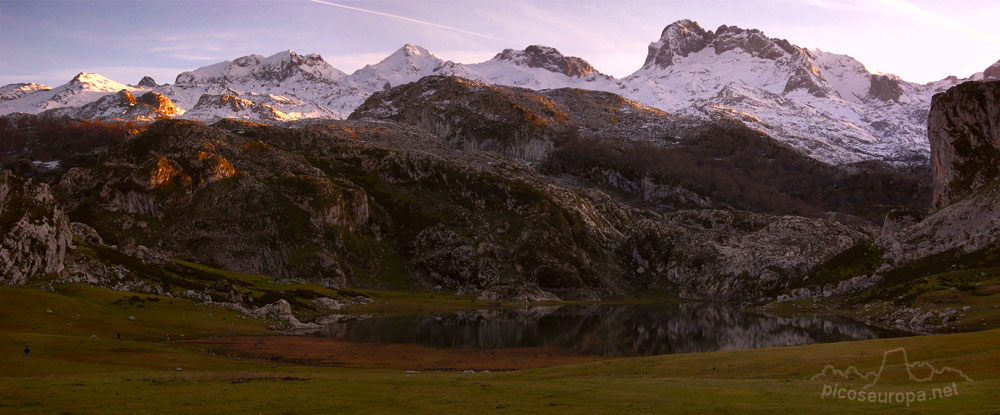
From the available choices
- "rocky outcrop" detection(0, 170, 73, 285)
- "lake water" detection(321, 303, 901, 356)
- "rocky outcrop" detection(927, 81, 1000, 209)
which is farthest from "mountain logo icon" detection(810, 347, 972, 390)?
"rocky outcrop" detection(927, 81, 1000, 209)

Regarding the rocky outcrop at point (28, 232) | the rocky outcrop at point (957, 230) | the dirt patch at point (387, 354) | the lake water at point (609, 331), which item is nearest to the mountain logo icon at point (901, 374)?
the dirt patch at point (387, 354)

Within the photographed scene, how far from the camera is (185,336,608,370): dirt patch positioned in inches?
3029

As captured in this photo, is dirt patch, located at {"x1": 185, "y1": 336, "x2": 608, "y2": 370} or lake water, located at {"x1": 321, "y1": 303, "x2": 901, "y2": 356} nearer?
dirt patch, located at {"x1": 185, "y1": 336, "x2": 608, "y2": 370}

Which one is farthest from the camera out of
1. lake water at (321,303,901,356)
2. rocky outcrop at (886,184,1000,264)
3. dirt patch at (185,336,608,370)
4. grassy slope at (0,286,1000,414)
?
rocky outcrop at (886,184,1000,264)

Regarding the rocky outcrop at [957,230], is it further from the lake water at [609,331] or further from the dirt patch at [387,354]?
the dirt patch at [387,354]

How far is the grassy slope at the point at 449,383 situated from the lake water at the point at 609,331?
33417 millimetres

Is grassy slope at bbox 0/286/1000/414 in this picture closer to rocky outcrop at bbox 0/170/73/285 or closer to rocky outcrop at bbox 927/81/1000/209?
rocky outcrop at bbox 0/170/73/285

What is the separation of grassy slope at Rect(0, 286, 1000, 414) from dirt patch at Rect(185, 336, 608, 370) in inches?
325

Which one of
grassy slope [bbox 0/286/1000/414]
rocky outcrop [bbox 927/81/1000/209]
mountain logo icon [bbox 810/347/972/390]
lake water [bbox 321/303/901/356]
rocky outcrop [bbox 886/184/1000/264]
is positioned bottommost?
lake water [bbox 321/303/901/356]

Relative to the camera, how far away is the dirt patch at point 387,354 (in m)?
76.9

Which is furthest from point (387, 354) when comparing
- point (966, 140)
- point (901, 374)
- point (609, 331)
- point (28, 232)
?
point (966, 140)

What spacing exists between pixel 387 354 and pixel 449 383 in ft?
127

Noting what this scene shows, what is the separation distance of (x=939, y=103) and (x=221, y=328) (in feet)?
610

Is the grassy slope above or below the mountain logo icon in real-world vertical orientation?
below
